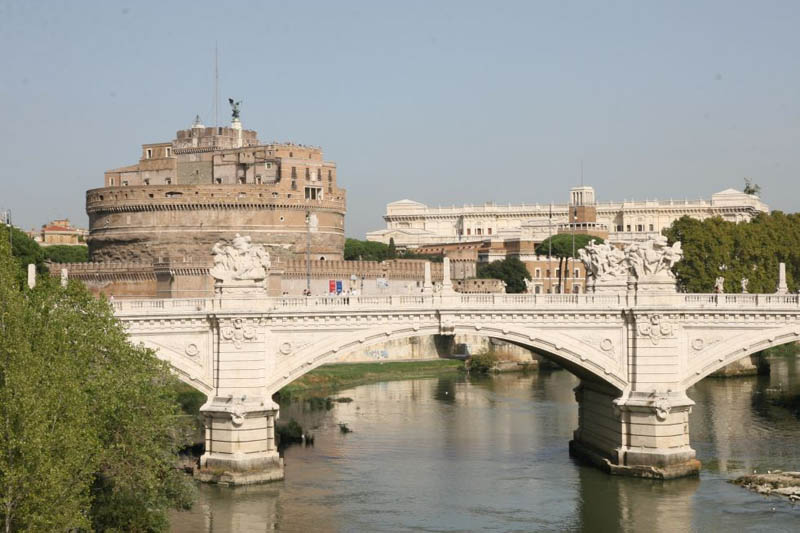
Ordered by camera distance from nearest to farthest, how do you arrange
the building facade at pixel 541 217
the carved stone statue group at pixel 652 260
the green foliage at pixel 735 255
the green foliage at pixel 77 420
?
1. the green foliage at pixel 77 420
2. the carved stone statue group at pixel 652 260
3. the green foliage at pixel 735 255
4. the building facade at pixel 541 217

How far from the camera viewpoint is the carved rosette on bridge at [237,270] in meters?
37.5

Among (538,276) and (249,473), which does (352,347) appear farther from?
(538,276)

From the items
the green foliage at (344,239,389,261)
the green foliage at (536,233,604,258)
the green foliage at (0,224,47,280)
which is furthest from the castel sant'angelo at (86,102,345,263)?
the green foliage at (536,233,604,258)

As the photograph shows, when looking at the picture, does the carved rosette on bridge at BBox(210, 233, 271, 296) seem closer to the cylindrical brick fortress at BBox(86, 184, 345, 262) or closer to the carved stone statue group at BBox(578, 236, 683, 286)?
the carved stone statue group at BBox(578, 236, 683, 286)

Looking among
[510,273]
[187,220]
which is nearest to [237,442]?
[187,220]

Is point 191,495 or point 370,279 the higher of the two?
point 370,279

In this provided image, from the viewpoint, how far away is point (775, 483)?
3666 cm

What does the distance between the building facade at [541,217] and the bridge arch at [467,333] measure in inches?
2906

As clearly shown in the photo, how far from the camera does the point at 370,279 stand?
264 feet

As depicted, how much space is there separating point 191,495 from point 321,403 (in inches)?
972

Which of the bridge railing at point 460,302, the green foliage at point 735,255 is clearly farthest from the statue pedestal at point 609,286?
the green foliage at point 735,255

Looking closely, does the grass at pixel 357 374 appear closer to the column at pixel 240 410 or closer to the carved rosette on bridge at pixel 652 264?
the column at pixel 240 410

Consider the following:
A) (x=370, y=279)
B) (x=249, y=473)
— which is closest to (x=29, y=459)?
(x=249, y=473)

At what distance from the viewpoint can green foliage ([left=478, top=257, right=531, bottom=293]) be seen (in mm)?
100000
